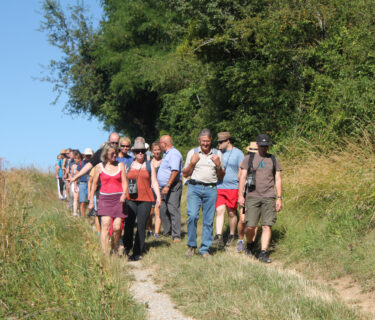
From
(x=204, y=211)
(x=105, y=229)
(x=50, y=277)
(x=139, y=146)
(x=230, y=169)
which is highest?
(x=139, y=146)

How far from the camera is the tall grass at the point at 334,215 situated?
7.40 m

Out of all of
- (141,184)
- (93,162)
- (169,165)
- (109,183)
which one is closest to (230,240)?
(169,165)

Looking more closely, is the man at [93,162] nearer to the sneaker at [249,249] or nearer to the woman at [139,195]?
the woman at [139,195]

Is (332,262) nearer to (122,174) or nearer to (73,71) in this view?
→ (122,174)

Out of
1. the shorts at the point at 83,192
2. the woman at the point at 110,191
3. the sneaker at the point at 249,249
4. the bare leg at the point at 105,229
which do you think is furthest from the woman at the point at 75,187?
the sneaker at the point at 249,249

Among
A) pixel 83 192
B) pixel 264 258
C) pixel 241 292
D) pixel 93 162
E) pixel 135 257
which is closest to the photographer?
pixel 241 292

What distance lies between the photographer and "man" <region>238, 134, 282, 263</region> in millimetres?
8328

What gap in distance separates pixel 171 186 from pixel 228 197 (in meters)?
1.44

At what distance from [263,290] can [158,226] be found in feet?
18.3

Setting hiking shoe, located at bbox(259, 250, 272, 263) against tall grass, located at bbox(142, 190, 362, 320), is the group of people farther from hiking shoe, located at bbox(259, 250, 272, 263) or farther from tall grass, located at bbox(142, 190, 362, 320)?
tall grass, located at bbox(142, 190, 362, 320)

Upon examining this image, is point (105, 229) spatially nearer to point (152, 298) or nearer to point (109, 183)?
point (109, 183)

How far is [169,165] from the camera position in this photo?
10.7 meters

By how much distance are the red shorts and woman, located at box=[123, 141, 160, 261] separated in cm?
124

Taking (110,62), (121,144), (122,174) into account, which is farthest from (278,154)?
(110,62)
